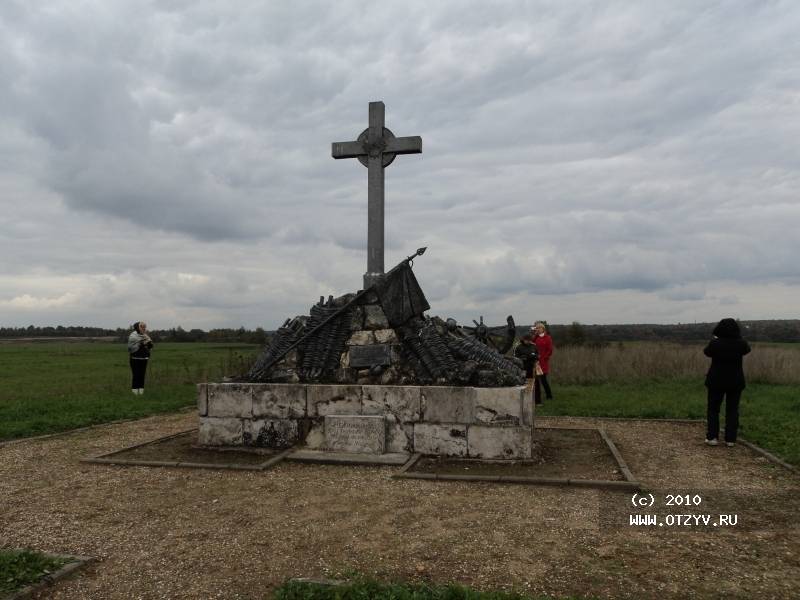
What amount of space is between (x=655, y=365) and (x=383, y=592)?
14686mm

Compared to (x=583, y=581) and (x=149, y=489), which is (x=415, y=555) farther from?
(x=149, y=489)

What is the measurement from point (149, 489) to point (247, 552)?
7.20 ft

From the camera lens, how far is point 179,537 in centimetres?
466

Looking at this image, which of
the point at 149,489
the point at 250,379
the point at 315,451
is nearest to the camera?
the point at 149,489

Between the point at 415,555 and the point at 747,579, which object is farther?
the point at 415,555

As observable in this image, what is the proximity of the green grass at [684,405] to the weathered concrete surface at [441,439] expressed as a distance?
364 centimetres

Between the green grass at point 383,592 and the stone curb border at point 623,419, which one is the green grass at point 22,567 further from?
the stone curb border at point 623,419

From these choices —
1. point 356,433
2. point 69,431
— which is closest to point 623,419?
point 356,433

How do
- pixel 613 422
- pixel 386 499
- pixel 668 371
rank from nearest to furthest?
pixel 386 499
pixel 613 422
pixel 668 371

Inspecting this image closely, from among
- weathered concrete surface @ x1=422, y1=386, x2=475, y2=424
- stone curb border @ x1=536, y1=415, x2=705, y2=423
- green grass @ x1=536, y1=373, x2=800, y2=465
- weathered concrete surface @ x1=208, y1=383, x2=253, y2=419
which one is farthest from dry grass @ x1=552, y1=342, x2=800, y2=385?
weathered concrete surface @ x1=208, y1=383, x2=253, y2=419

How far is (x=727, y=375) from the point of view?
8039 millimetres

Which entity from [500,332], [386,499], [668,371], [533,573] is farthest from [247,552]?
[668,371]

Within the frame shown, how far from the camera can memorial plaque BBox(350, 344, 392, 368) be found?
7.87 meters

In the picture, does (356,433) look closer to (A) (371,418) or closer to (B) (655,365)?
(A) (371,418)
